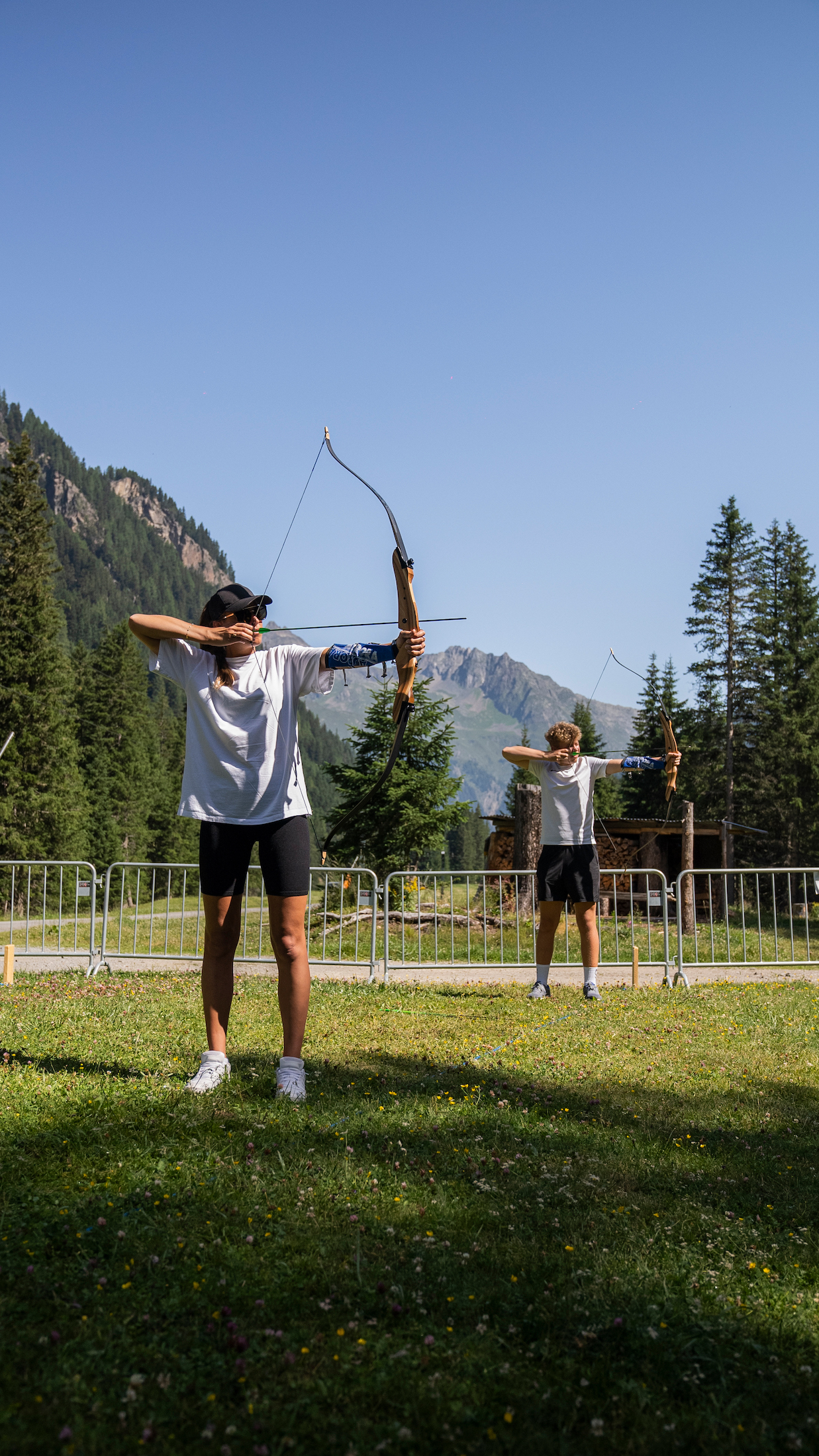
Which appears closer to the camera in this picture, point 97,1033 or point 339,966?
point 97,1033

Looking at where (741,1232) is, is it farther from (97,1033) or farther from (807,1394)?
(97,1033)

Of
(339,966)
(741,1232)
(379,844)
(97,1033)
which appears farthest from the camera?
(379,844)

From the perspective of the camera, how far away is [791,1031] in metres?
6.26

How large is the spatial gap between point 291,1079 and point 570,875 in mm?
3845

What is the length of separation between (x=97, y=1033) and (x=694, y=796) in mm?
37603

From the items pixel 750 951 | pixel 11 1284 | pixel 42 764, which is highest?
pixel 42 764

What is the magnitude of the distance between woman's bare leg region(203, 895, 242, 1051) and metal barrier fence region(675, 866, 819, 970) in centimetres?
622

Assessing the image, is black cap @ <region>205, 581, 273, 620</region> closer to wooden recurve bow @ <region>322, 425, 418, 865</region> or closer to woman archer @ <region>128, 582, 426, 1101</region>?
woman archer @ <region>128, 582, 426, 1101</region>

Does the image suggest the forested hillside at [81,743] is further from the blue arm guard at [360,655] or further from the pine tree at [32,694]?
the blue arm guard at [360,655]

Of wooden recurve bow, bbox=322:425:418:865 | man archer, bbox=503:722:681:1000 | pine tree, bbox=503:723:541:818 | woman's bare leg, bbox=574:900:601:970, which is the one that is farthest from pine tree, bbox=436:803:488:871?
wooden recurve bow, bbox=322:425:418:865

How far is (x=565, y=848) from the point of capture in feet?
Result: 24.4

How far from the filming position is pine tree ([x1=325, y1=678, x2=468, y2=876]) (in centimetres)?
2555

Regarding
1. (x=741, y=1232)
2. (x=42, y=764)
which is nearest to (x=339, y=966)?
(x=741, y=1232)

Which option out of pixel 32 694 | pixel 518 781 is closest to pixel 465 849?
pixel 32 694
